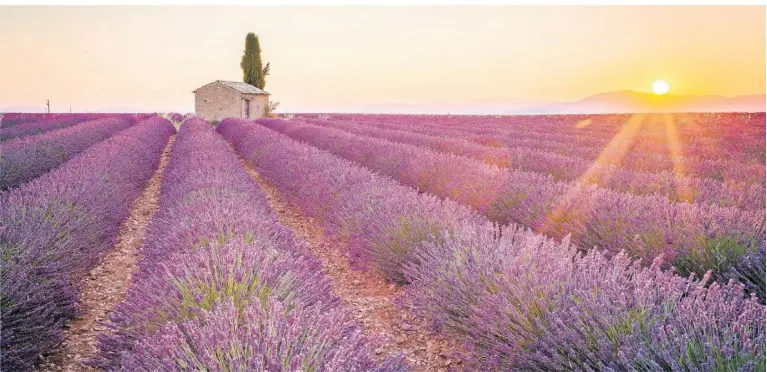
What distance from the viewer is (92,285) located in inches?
156

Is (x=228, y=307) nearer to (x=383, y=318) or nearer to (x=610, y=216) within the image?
(x=383, y=318)

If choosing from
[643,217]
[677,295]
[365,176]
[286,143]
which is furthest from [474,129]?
[677,295]

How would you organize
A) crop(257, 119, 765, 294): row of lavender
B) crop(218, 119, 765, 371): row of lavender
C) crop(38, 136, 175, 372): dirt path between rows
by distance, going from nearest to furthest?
crop(218, 119, 765, 371): row of lavender, crop(38, 136, 175, 372): dirt path between rows, crop(257, 119, 765, 294): row of lavender

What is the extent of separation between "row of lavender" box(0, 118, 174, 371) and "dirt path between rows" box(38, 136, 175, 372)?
0.31ft

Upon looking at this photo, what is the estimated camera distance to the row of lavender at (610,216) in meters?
3.21

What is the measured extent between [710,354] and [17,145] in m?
10.8

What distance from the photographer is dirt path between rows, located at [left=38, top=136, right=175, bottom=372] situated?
2.79 metres

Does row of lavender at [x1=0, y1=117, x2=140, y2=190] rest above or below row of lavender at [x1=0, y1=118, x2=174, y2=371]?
above

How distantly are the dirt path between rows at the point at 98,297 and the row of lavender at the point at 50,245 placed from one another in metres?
0.10

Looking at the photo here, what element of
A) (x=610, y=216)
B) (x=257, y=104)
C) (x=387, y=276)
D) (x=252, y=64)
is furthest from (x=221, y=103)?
(x=610, y=216)

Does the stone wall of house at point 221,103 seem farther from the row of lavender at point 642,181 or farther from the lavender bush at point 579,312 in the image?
the lavender bush at point 579,312

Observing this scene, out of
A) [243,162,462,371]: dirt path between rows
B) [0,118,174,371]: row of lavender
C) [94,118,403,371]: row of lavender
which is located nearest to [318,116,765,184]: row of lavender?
[243,162,462,371]: dirt path between rows

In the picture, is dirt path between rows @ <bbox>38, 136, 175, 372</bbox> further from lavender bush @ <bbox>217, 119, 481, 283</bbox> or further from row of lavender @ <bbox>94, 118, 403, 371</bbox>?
lavender bush @ <bbox>217, 119, 481, 283</bbox>

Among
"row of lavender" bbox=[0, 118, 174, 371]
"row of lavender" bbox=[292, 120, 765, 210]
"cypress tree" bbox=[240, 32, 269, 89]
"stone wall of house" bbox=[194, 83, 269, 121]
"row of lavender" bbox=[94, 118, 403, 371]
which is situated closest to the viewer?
"row of lavender" bbox=[94, 118, 403, 371]
